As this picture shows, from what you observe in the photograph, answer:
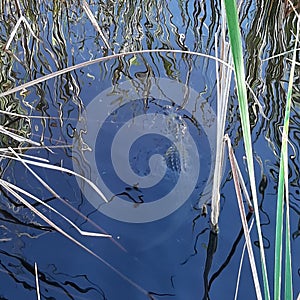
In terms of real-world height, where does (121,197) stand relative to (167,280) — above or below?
above

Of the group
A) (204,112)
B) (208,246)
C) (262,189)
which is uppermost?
(204,112)

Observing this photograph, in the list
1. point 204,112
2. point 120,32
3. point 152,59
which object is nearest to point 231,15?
point 204,112

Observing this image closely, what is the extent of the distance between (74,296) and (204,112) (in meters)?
0.63

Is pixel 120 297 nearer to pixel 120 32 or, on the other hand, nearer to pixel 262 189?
pixel 262 189

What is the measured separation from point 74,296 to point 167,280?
170 millimetres

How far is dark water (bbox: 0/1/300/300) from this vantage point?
3.02 feet

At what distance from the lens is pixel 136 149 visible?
1195 mm

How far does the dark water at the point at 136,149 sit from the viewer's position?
3.02 feet

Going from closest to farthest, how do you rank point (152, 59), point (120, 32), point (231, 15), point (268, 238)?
point (231, 15)
point (268, 238)
point (152, 59)
point (120, 32)

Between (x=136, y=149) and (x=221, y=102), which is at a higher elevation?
(x=221, y=102)

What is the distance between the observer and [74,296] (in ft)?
2.86

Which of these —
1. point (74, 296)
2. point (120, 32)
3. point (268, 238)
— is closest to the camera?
point (74, 296)

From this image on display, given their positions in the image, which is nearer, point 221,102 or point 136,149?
point 221,102

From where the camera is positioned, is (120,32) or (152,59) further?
(120,32)
